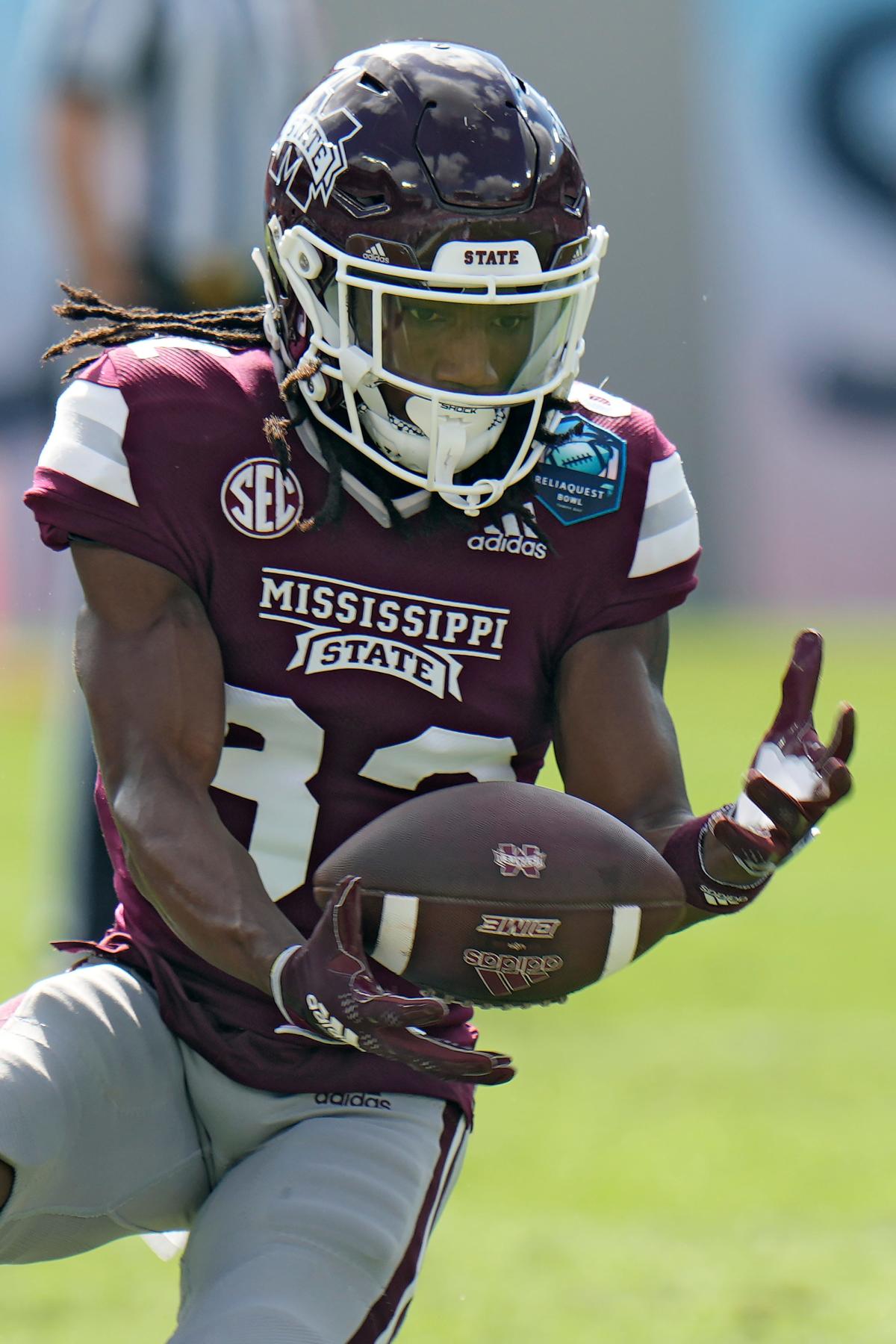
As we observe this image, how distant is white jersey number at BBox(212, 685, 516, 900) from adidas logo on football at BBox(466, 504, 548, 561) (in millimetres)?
232

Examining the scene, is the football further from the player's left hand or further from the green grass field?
the green grass field

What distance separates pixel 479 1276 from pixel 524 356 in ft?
7.42

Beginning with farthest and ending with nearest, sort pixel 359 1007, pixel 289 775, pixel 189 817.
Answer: pixel 289 775 < pixel 189 817 < pixel 359 1007

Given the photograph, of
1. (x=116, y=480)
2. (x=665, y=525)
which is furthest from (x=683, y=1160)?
(x=116, y=480)

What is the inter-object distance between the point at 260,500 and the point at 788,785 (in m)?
0.72

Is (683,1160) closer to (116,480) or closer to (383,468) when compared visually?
(383,468)

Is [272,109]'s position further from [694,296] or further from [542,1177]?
[694,296]

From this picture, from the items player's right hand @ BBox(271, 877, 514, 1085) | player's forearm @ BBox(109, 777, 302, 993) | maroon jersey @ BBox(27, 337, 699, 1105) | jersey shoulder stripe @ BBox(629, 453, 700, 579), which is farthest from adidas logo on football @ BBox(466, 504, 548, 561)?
player's right hand @ BBox(271, 877, 514, 1085)

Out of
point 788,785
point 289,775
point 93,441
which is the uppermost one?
point 93,441

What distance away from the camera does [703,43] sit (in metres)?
13.8

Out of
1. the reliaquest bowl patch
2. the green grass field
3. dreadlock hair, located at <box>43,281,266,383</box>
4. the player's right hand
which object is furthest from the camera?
the green grass field

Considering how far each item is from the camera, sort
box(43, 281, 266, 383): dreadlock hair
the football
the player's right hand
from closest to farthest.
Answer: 1. the player's right hand
2. the football
3. box(43, 281, 266, 383): dreadlock hair

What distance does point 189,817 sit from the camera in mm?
2244

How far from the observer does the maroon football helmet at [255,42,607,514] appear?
2.36 metres
